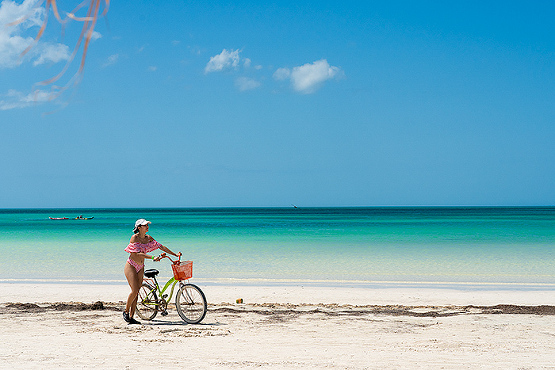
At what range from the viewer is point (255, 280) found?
50.3 ft

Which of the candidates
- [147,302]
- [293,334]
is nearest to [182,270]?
[147,302]

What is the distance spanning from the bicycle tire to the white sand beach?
0.18m

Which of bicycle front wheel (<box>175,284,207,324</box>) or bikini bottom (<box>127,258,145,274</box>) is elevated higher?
bikini bottom (<box>127,258,145,274</box>)

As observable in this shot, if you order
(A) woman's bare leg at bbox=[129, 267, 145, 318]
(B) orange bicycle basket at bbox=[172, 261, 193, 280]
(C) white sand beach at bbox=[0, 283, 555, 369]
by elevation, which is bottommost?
(C) white sand beach at bbox=[0, 283, 555, 369]

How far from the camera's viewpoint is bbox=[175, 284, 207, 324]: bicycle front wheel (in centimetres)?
787

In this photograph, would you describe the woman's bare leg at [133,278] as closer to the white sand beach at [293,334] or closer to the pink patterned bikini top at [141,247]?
the pink patterned bikini top at [141,247]

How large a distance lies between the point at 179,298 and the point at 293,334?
175 centimetres

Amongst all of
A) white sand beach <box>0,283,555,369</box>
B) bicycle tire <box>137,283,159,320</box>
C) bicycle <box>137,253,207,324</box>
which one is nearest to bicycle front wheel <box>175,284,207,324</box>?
bicycle <box>137,253,207,324</box>

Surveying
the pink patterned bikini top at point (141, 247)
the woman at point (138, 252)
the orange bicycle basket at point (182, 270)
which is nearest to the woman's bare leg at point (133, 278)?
the woman at point (138, 252)

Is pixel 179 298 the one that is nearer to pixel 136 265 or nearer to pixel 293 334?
pixel 136 265

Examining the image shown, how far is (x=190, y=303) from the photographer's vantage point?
7.88 meters

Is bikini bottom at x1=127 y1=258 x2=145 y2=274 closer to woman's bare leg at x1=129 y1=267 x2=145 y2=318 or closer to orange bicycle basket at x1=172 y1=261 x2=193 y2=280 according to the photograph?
woman's bare leg at x1=129 y1=267 x2=145 y2=318

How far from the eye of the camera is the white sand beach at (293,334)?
604 cm

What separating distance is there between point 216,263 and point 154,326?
12942 mm
